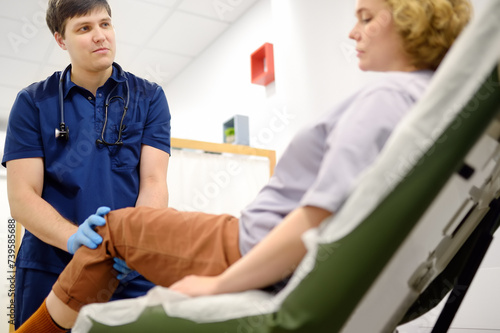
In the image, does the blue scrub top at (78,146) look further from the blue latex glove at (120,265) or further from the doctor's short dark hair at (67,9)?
the blue latex glove at (120,265)

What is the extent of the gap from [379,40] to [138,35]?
370cm

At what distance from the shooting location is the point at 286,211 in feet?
2.70

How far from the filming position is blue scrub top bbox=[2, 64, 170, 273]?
54.3 inches

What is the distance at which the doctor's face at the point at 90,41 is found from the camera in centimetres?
149

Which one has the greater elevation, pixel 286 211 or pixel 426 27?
pixel 426 27

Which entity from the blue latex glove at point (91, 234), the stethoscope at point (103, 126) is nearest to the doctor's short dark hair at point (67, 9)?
the stethoscope at point (103, 126)

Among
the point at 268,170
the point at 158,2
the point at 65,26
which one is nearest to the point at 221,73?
the point at 158,2

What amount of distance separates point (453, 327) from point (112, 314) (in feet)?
5.23

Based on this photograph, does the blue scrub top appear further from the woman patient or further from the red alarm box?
the red alarm box

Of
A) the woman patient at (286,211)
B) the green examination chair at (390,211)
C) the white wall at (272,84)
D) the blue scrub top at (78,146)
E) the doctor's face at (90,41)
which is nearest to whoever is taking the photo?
the green examination chair at (390,211)

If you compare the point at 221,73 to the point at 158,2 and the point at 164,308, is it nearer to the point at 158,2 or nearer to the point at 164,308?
the point at 158,2

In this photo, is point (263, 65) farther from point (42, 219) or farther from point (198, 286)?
point (198, 286)

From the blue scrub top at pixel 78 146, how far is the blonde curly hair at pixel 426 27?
92 centimetres

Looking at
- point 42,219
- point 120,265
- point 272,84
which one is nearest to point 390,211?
point 120,265
